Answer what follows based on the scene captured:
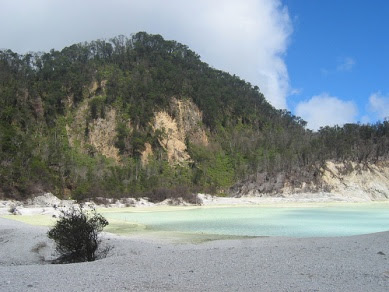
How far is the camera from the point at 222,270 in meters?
9.12

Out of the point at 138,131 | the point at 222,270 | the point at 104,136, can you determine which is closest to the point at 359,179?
the point at 138,131

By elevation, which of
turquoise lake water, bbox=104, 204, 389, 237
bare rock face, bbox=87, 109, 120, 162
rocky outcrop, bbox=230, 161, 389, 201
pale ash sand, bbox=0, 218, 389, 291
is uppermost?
bare rock face, bbox=87, 109, 120, 162

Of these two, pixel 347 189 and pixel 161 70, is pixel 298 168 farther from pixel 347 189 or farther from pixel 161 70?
pixel 161 70

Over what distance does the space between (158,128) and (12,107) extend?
33.6m

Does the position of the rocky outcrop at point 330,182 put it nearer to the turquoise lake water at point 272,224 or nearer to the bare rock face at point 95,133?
the bare rock face at point 95,133

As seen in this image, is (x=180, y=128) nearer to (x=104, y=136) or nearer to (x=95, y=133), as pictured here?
(x=104, y=136)

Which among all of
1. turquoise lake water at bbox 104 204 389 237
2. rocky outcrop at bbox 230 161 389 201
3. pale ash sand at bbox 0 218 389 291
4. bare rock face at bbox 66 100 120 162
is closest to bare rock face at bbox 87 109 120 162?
bare rock face at bbox 66 100 120 162

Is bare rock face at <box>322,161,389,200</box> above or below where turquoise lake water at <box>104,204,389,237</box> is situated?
above

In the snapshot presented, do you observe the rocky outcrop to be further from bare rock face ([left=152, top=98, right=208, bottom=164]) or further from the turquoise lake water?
the turquoise lake water

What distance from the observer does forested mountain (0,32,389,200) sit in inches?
2805

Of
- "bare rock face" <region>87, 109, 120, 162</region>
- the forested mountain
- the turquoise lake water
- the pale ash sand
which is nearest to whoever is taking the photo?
the pale ash sand

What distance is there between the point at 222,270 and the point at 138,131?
269 feet

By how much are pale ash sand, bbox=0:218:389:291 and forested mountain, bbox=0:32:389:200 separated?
4745 cm

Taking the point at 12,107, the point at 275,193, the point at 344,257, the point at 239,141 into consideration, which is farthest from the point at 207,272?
the point at 239,141
